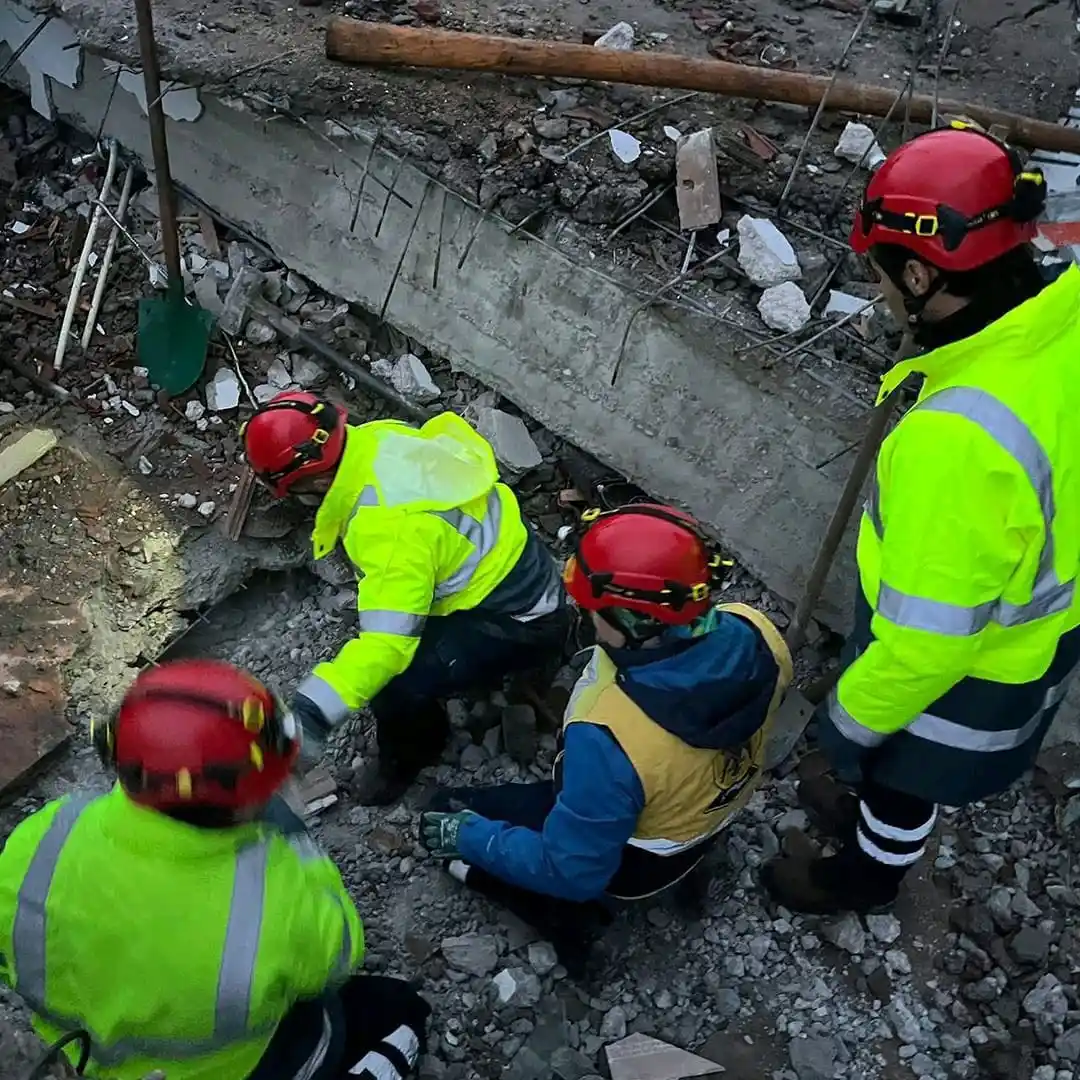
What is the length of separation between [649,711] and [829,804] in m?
1.61

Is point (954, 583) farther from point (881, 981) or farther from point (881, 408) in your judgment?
point (881, 981)

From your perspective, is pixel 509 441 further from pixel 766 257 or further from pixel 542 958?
pixel 542 958

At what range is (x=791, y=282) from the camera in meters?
4.54

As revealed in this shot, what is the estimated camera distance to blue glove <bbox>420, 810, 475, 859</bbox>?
3.43 metres

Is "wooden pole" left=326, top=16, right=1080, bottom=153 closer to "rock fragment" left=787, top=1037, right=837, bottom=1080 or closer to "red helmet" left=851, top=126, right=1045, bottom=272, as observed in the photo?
"red helmet" left=851, top=126, right=1045, bottom=272

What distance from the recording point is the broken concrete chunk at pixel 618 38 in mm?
5281

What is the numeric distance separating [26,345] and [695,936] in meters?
4.28

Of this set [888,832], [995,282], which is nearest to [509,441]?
[888,832]

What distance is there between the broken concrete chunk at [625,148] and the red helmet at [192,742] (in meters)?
3.50

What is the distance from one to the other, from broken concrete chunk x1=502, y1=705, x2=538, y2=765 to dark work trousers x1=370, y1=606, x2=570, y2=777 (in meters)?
0.19

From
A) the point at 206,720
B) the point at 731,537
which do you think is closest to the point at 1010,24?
the point at 731,537

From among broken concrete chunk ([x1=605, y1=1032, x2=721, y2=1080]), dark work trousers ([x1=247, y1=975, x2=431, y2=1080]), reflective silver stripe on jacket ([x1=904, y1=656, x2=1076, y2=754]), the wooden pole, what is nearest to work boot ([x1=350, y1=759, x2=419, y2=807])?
dark work trousers ([x1=247, y1=975, x2=431, y2=1080])

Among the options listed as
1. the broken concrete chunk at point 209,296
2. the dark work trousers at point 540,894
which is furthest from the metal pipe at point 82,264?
the dark work trousers at point 540,894

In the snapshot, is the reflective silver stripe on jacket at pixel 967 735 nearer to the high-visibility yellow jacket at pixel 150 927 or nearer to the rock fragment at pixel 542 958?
the rock fragment at pixel 542 958
